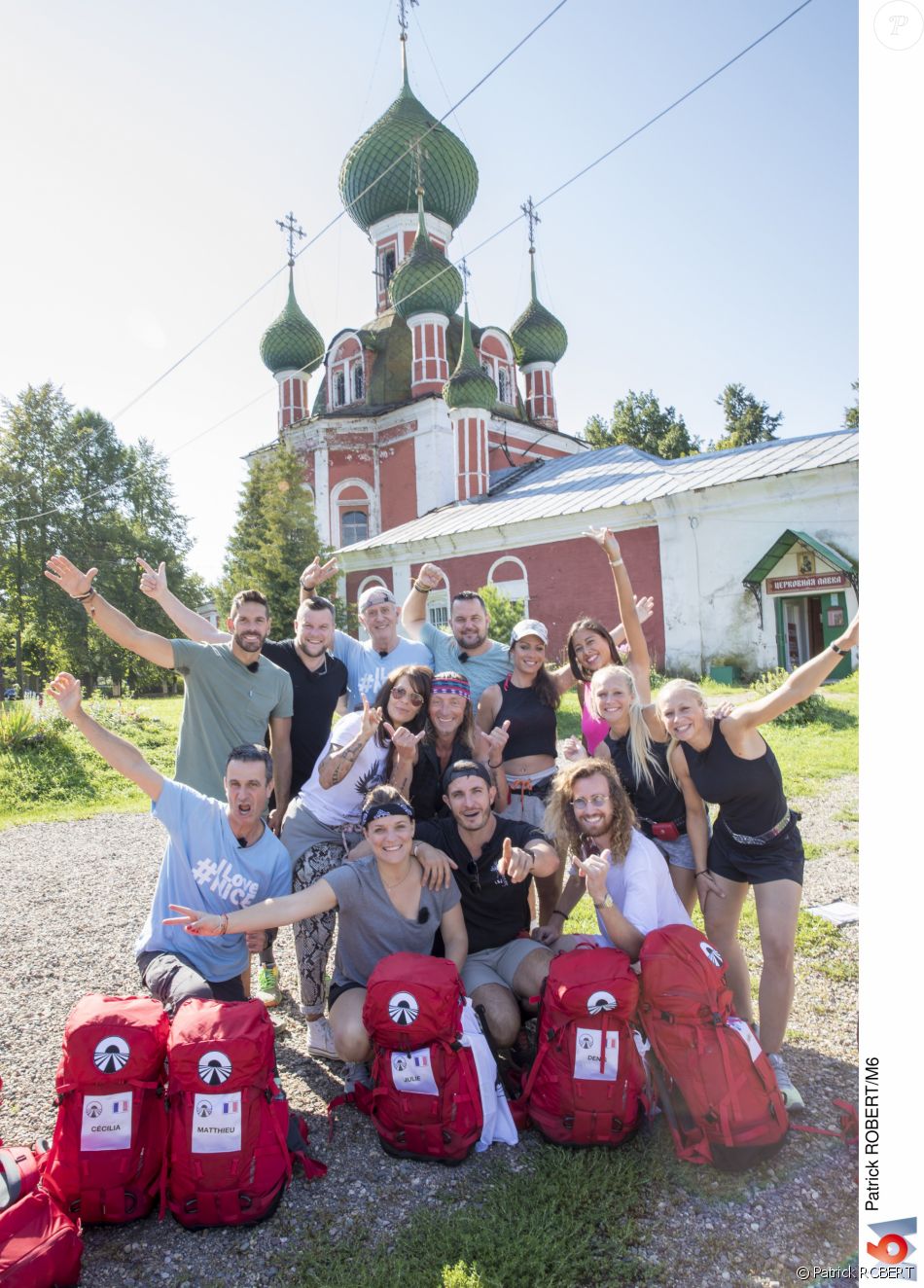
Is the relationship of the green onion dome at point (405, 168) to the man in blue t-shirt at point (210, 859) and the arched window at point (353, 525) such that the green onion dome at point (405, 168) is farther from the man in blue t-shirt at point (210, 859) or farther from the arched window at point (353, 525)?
the man in blue t-shirt at point (210, 859)

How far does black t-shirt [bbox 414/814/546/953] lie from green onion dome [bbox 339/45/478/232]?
3124cm

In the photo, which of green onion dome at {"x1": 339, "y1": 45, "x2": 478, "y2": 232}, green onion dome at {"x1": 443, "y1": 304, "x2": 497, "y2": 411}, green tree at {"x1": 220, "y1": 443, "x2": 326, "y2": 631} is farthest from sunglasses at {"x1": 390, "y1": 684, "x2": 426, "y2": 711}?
green onion dome at {"x1": 339, "y1": 45, "x2": 478, "y2": 232}

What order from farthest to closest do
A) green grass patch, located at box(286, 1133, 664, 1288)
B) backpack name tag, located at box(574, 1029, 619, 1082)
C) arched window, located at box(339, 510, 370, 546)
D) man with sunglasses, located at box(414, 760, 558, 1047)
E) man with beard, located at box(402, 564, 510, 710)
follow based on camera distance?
arched window, located at box(339, 510, 370, 546) < man with beard, located at box(402, 564, 510, 710) < man with sunglasses, located at box(414, 760, 558, 1047) < backpack name tag, located at box(574, 1029, 619, 1082) < green grass patch, located at box(286, 1133, 664, 1288)

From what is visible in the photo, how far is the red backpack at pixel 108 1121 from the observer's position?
2590mm

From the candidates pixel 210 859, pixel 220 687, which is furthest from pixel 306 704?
pixel 210 859

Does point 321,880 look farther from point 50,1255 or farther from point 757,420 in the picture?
point 757,420

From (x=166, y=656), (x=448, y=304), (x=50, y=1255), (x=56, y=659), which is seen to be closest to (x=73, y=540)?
(x=56, y=659)

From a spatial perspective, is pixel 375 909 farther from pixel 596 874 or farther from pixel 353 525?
pixel 353 525

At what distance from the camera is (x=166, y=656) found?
173 inches

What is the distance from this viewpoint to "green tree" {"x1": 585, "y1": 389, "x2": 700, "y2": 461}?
4259 cm

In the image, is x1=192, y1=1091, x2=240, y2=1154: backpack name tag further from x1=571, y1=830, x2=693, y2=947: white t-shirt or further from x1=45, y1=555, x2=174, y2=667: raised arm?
x1=45, y1=555, x2=174, y2=667: raised arm

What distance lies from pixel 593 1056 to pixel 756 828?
1141 millimetres

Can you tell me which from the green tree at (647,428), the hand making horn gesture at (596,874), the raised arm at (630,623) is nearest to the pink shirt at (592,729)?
the raised arm at (630,623)
